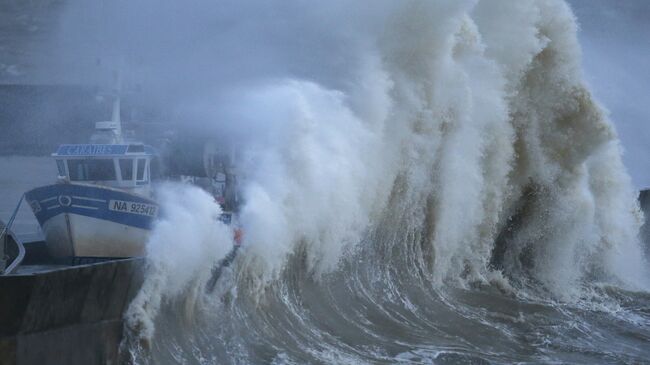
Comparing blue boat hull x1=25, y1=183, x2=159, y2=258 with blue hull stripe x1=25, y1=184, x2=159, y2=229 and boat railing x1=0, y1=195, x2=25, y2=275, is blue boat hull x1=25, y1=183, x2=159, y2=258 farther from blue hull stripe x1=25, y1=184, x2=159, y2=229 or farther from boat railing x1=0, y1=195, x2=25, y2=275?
boat railing x1=0, y1=195, x2=25, y2=275

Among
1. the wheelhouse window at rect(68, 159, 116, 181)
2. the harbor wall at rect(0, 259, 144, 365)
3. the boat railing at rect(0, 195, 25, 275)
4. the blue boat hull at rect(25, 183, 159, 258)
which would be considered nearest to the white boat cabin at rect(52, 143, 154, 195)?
the wheelhouse window at rect(68, 159, 116, 181)

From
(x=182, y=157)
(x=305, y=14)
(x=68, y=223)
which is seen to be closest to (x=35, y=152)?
(x=305, y=14)

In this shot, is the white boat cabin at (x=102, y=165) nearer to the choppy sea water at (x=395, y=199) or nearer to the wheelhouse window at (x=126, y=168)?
the wheelhouse window at (x=126, y=168)

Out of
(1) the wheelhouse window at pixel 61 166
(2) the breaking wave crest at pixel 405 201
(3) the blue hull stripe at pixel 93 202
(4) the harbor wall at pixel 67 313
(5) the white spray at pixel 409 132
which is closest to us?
(4) the harbor wall at pixel 67 313

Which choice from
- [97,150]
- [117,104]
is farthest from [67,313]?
[117,104]

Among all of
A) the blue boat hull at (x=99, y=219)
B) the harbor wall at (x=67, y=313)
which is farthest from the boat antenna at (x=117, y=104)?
the harbor wall at (x=67, y=313)

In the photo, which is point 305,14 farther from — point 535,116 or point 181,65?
point 535,116

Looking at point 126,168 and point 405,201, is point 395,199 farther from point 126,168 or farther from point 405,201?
point 126,168
